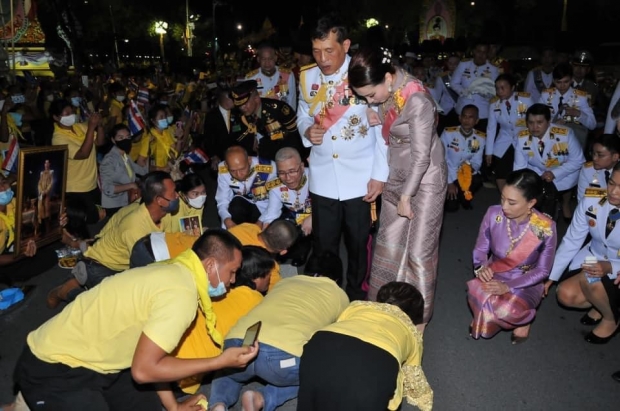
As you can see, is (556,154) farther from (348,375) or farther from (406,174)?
(348,375)

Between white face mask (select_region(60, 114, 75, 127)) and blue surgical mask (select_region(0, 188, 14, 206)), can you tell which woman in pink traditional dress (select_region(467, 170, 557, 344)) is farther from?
white face mask (select_region(60, 114, 75, 127))

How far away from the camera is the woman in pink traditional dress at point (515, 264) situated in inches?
142

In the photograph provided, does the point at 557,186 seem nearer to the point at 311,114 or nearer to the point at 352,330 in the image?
the point at 311,114

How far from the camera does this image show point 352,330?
243cm

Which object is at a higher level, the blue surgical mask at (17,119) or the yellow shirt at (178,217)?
the blue surgical mask at (17,119)

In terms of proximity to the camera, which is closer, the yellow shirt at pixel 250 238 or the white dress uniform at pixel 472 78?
the yellow shirt at pixel 250 238

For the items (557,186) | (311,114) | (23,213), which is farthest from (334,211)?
(557,186)

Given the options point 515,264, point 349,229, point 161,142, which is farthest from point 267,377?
point 161,142

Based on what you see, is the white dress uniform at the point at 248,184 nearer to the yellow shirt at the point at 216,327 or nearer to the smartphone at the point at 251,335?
the yellow shirt at the point at 216,327

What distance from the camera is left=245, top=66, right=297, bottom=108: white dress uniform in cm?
624

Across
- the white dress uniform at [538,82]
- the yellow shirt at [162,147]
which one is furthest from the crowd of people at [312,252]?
the white dress uniform at [538,82]

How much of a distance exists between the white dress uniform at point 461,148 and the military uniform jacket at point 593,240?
279 cm

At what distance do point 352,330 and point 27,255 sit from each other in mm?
3342

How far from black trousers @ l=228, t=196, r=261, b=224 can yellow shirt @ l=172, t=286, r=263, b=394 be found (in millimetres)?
1691
